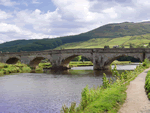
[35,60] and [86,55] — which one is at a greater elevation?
[86,55]

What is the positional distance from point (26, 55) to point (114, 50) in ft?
117

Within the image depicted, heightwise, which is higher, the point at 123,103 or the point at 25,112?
the point at 123,103

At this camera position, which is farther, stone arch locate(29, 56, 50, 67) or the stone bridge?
stone arch locate(29, 56, 50, 67)

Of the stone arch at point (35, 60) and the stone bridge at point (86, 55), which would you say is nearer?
the stone bridge at point (86, 55)

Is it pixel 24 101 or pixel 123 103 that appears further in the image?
pixel 24 101

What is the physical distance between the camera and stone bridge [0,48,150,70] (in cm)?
5291

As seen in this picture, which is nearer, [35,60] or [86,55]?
[86,55]

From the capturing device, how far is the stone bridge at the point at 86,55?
5291 cm

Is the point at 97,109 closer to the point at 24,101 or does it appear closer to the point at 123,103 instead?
the point at 123,103

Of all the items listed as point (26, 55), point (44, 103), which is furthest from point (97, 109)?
point (26, 55)

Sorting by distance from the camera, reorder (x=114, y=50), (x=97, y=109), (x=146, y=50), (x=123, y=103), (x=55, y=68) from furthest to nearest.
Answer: (x=55, y=68)
(x=114, y=50)
(x=146, y=50)
(x=123, y=103)
(x=97, y=109)

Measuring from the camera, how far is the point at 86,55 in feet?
195

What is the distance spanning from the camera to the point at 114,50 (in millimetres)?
55562

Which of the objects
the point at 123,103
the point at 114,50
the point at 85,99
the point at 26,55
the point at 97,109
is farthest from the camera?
the point at 26,55
